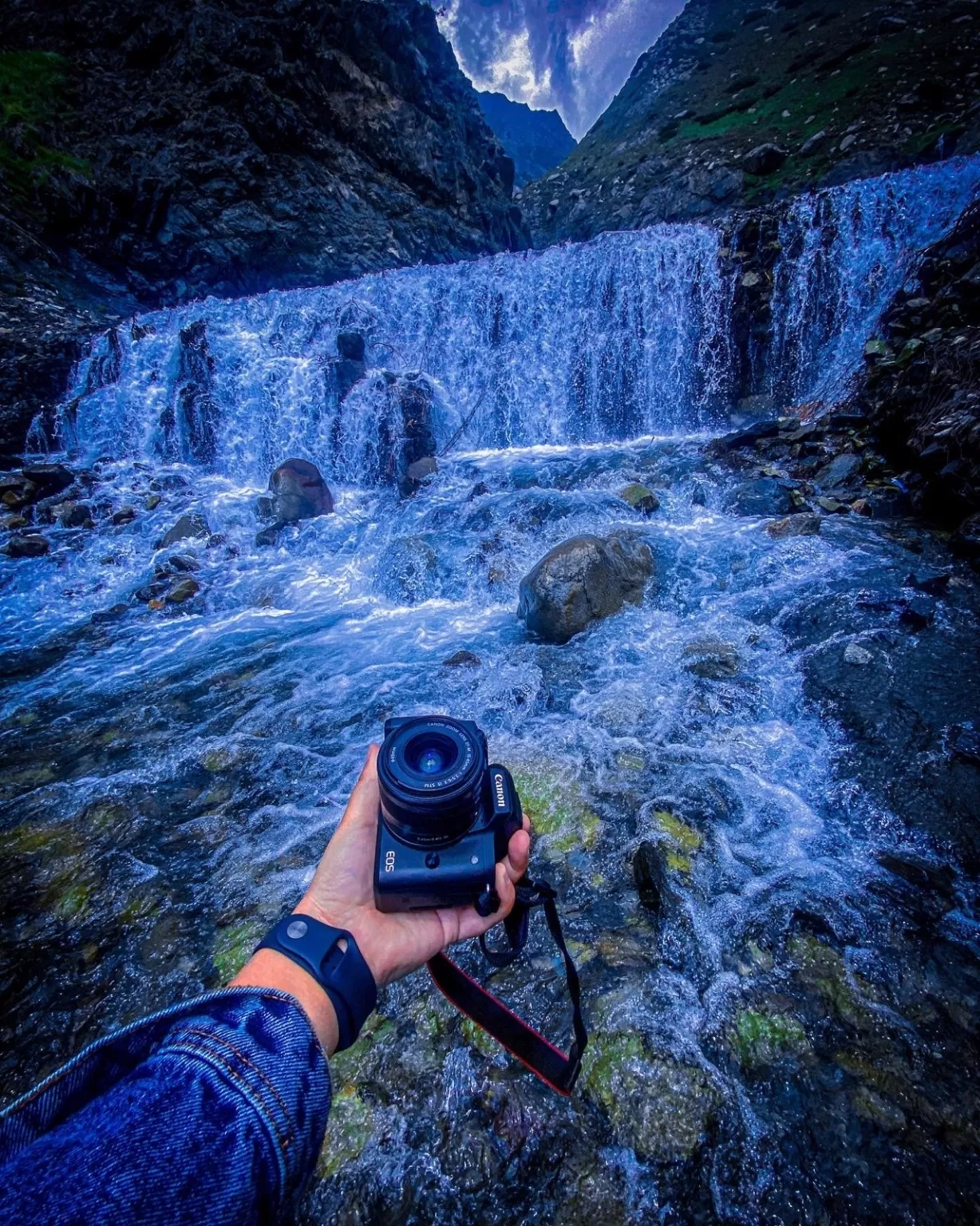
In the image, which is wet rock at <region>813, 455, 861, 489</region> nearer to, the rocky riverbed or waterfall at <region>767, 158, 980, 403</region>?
the rocky riverbed

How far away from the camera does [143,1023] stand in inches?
45.4

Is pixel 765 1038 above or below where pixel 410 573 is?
below

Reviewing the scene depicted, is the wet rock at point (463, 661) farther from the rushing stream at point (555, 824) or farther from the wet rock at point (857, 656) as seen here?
the wet rock at point (857, 656)

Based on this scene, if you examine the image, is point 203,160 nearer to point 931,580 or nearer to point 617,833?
point 931,580

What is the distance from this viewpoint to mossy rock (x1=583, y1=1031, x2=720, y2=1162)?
191 cm

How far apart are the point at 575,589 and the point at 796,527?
3673 mm

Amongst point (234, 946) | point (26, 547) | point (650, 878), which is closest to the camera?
point (234, 946)

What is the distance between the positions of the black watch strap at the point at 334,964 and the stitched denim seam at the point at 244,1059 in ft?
0.95

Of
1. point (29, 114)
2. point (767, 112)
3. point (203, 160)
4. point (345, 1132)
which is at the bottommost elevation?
point (345, 1132)

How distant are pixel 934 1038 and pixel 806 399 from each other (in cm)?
1301

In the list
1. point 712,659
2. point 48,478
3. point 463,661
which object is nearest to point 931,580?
point 712,659

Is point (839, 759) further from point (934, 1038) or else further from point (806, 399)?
point (806, 399)

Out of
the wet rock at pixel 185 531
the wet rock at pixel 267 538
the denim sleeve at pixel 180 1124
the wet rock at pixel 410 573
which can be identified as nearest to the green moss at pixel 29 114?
the wet rock at pixel 185 531

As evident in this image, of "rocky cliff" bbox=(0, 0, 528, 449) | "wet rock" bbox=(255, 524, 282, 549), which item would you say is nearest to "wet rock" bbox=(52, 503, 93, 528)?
"wet rock" bbox=(255, 524, 282, 549)
